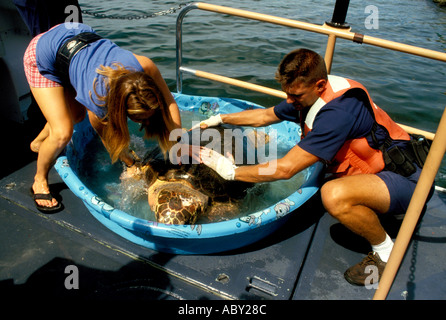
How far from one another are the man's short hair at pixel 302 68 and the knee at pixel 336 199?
0.72 m

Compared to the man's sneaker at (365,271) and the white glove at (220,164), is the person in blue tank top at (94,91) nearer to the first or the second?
the white glove at (220,164)

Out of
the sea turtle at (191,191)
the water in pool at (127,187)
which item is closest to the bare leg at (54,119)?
the water in pool at (127,187)

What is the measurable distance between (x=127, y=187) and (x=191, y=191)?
2.79ft

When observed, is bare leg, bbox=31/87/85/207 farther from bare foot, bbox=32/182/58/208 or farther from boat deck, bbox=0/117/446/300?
boat deck, bbox=0/117/446/300

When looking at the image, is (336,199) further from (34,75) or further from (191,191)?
(34,75)

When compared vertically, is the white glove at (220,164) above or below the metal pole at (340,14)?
below

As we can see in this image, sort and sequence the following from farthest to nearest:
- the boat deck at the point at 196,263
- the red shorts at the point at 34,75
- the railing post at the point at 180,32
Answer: the railing post at the point at 180,32, the red shorts at the point at 34,75, the boat deck at the point at 196,263

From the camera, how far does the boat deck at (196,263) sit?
204 cm

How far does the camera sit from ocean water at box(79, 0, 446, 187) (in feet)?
19.5

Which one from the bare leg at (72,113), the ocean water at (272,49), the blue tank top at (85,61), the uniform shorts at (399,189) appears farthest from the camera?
the ocean water at (272,49)

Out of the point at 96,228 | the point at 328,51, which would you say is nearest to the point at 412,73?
the point at 328,51

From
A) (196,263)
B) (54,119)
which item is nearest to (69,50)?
(54,119)

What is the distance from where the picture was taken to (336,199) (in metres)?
2.13

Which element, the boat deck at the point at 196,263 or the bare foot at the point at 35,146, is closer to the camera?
the boat deck at the point at 196,263
